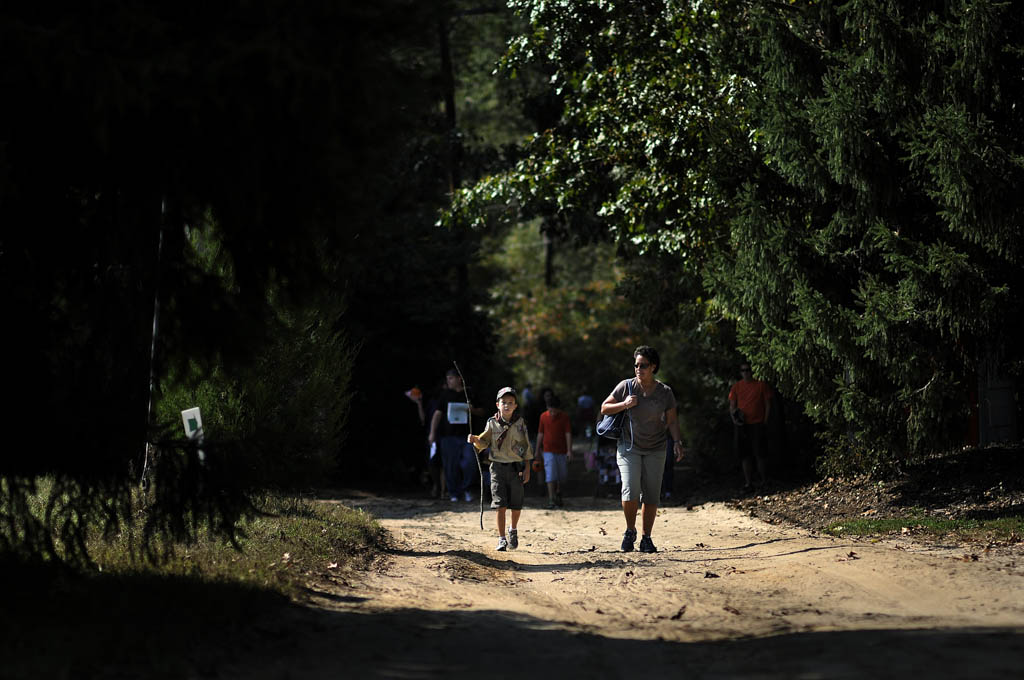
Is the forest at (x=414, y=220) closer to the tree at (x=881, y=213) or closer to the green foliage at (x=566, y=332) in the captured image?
the tree at (x=881, y=213)

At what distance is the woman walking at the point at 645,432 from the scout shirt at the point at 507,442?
1.26 metres

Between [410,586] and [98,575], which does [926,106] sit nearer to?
[410,586]

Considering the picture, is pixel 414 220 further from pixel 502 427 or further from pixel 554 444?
pixel 502 427

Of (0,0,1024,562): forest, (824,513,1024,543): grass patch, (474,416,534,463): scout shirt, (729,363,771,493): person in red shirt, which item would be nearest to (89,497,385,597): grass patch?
(0,0,1024,562): forest

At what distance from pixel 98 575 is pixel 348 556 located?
3.25 metres

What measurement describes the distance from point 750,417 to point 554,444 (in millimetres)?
3279

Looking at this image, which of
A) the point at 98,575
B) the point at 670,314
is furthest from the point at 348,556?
the point at 670,314

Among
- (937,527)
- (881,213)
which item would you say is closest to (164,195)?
(937,527)

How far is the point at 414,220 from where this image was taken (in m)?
27.4

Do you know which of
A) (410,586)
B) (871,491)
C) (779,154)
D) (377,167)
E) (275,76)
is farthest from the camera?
(871,491)

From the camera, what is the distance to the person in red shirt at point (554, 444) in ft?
65.6

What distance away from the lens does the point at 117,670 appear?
6199 millimetres

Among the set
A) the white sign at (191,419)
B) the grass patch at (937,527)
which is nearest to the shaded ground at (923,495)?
the grass patch at (937,527)

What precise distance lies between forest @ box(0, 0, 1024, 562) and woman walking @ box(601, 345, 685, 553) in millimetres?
3679
